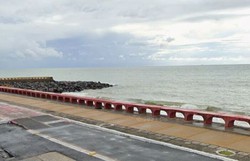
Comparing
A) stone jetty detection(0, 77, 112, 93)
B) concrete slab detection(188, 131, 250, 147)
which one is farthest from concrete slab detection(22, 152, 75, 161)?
stone jetty detection(0, 77, 112, 93)

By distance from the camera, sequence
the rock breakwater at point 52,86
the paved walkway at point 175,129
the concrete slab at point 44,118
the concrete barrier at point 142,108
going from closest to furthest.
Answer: the paved walkway at point 175,129
the concrete barrier at point 142,108
the concrete slab at point 44,118
the rock breakwater at point 52,86

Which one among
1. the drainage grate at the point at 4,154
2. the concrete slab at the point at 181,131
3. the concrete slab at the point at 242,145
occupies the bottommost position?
the drainage grate at the point at 4,154

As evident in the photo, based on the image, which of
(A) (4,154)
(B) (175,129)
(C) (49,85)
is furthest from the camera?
(C) (49,85)

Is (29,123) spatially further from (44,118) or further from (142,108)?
(142,108)

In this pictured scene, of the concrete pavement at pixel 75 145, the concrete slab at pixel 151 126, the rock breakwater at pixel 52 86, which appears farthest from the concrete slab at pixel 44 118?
the rock breakwater at pixel 52 86

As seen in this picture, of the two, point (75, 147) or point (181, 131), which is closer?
point (75, 147)

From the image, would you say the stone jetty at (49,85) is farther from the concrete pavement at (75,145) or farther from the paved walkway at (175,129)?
the concrete pavement at (75,145)

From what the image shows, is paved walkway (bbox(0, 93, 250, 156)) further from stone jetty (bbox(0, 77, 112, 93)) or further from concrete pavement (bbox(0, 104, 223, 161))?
stone jetty (bbox(0, 77, 112, 93))

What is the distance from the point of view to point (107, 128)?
12.1 m

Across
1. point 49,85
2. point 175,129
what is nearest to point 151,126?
point 175,129

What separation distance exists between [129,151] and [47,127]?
479 cm

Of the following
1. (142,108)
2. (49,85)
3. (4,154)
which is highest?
(142,108)

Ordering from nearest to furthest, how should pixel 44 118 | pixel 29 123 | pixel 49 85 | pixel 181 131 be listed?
pixel 181 131 → pixel 29 123 → pixel 44 118 → pixel 49 85

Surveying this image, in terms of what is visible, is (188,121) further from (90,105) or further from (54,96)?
(54,96)
